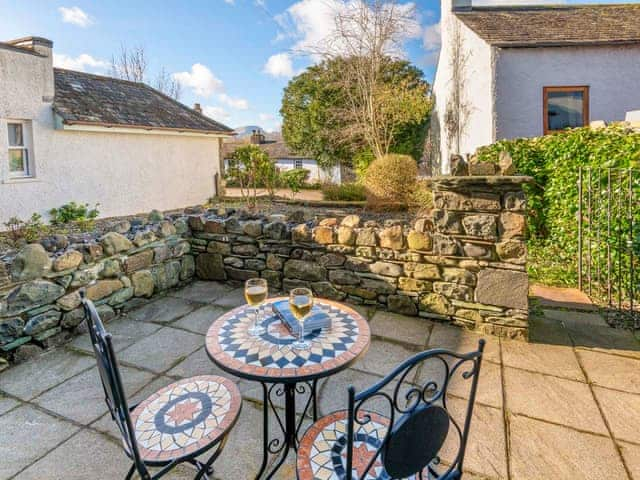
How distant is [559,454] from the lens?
193cm

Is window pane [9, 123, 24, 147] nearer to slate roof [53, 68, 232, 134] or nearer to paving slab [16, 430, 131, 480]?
slate roof [53, 68, 232, 134]

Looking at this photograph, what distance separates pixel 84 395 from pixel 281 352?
5.45 ft

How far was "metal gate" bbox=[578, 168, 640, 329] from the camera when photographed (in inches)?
139

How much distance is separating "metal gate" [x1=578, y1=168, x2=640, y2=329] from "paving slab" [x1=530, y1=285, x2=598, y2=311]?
0.34 feet

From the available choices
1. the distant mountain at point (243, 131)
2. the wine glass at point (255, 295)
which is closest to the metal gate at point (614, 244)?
the wine glass at point (255, 295)

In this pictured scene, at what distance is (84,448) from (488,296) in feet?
9.94

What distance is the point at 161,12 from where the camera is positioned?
9773mm

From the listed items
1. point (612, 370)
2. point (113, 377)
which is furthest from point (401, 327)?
point (113, 377)

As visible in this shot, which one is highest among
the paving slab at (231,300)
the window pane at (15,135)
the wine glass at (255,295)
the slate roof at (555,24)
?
the slate roof at (555,24)

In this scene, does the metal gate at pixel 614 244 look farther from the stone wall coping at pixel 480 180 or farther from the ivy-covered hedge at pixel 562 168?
the stone wall coping at pixel 480 180

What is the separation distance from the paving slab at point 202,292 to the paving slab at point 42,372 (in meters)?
1.29

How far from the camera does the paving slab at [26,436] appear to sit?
1.91 meters

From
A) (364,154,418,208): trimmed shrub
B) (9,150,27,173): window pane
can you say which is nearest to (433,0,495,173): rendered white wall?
(364,154,418,208): trimmed shrub

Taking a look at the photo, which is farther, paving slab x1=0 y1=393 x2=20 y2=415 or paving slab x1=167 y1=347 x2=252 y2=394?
paving slab x1=167 y1=347 x2=252 y2=394
